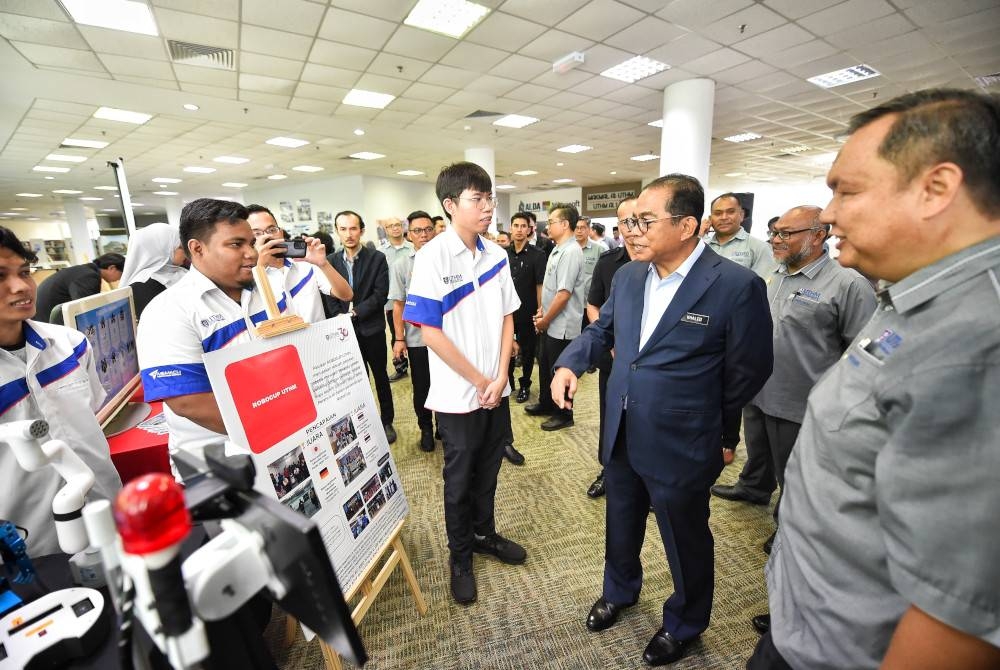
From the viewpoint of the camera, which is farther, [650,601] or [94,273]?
[94,273]

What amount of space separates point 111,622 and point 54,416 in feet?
3.06

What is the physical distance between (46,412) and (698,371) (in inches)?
82.2

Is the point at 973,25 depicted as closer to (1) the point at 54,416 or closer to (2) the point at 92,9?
(1) the point at 54,416

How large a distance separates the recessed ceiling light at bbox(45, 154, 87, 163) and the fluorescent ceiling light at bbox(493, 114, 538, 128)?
30.0 ft

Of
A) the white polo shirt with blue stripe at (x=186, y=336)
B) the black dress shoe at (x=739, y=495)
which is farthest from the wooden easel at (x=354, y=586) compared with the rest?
the black dress shoe at (x=739, y=495)

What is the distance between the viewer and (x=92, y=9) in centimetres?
351

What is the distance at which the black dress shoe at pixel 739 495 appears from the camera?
2479 mm

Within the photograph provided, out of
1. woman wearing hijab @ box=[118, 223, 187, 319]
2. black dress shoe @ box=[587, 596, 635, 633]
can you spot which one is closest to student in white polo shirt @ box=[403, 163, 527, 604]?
black dress shoe @ box=[587, 596, 635, 633]

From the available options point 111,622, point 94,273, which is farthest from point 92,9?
point 111,622

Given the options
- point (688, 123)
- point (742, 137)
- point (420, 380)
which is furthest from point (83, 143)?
point (742, 137)

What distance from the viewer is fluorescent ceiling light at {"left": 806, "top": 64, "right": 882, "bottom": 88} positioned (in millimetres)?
5211

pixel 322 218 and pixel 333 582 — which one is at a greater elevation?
pixel 322 218

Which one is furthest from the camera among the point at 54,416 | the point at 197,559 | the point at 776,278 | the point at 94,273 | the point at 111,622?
the point at 94,273

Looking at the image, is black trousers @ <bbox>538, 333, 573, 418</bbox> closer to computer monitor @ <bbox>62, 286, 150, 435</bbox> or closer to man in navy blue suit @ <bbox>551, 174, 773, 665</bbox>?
man in navy blue suit @ <bbox>551, 174, 773, 665</bbox>
